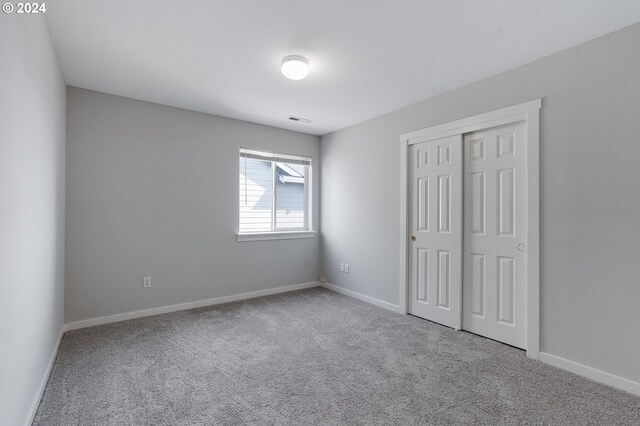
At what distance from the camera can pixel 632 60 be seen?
208 cm

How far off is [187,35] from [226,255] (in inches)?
103

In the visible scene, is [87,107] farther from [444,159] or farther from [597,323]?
[597,323]

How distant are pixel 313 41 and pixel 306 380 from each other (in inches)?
97.0

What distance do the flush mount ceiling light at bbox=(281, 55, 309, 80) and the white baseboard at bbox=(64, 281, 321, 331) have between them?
288 cm

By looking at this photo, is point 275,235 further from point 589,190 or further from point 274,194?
point 589,190

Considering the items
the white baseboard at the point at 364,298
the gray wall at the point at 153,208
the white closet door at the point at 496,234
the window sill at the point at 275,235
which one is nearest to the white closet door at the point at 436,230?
the white closet door at the point at 496,234

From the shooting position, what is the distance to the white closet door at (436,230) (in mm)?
A: 3143

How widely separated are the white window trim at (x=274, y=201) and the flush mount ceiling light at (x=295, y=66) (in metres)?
1.88

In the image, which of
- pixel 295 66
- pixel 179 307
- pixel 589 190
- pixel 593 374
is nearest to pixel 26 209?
pixel 295 66

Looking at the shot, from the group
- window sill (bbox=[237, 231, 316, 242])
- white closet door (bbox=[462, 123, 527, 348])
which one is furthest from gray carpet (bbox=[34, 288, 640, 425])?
window sill (bbox=[237, 231, 316, 242])

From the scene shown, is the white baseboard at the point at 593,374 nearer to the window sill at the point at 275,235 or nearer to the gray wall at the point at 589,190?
the gray wall at the point at 589,190

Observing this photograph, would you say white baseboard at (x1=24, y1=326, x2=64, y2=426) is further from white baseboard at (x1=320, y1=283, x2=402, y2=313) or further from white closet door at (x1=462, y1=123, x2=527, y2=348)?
white closet door at (x1=462, y1=123, x2=527, y2=348)

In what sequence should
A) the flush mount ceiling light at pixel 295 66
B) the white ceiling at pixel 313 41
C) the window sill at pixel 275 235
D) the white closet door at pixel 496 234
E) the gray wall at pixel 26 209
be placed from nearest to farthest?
the gray wall at pixel 26 209 → the white ceiling at pixel 313 41 → the flush mount ceiling light at pixel 295 66 → the white closet door at pixel 496 234 → the window sill at pixel 275 235

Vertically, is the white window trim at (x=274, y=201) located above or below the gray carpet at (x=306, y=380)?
above
